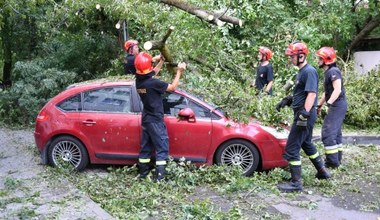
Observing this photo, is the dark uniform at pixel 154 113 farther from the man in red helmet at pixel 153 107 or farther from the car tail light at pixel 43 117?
the car tail light at pixel 43 117

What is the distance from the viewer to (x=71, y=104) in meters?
7.33

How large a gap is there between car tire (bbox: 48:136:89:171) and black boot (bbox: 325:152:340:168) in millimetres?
3800

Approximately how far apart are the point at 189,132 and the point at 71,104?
1921 millimetres

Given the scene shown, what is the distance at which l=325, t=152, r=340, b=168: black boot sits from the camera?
749cm

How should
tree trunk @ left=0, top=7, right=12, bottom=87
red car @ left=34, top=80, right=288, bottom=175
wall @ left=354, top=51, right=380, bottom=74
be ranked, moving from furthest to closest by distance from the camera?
wall @ left=354, top=51, right=380, bottom=74
tree trunk @ left=0, top=7, right=12, bottom=87
red car @ left=34, top=80, right=288, bottom=175

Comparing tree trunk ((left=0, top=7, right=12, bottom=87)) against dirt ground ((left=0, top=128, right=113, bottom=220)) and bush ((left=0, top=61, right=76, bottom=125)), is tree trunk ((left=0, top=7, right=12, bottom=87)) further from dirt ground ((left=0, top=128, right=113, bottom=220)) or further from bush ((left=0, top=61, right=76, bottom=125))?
dirt ground ((left=0, top=128, right=113, bottom=220))

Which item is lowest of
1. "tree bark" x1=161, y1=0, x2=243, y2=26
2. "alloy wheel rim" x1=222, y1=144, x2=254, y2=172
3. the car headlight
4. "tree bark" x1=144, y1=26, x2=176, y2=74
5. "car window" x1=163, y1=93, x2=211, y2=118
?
"alloy wheel rim" x1=222, y1=144, x2=254, y2=172

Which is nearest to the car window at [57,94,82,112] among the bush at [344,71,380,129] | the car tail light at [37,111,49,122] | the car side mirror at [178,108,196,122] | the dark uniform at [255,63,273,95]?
the car tail light at [37,111,49,122]

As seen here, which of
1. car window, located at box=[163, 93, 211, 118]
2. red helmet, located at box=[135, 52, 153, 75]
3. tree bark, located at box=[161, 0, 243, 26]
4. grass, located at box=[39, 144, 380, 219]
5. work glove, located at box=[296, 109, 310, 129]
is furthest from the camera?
tree bark, located at box=[161, 0, 243, 26]

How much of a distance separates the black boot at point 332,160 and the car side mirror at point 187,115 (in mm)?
2311

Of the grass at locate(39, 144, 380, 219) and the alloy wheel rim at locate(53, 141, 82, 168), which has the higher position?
the alloy wheel rim at locate(53, 141, 82, 168)

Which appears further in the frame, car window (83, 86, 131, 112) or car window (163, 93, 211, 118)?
car window (83, 86, 131, 112)

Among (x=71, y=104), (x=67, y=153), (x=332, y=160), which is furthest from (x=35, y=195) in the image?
(x=332, y=160)

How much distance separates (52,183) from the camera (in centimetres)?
653
